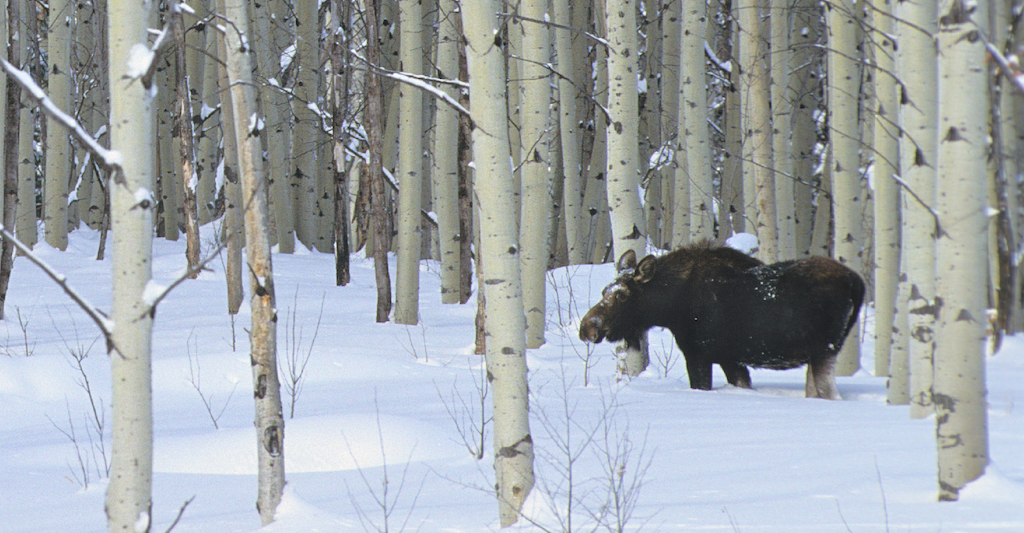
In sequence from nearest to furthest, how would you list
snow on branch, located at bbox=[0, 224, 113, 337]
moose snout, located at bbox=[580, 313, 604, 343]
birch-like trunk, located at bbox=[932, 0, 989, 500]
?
1. snow on branch, located at bbox=[0, 224, 113, 337]
2. birch-like trunk, located at bbox=[932, 0, 989, 500]
3. moose snout, located at bbox=[580, 313, 604, 343]

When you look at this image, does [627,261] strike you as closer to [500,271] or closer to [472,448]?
[472,448]

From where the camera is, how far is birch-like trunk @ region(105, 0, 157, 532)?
242cm

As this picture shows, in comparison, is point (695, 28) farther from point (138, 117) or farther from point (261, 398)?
point (138, 117)

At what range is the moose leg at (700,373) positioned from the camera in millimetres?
6148

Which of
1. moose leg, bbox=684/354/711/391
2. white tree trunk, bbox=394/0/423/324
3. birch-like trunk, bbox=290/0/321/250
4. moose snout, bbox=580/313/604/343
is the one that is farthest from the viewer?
birch-like trunk, bbox=290/0/321/250

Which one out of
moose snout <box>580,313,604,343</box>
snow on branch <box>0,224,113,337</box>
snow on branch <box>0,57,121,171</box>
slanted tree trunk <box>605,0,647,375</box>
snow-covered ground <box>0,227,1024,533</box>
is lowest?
snow-covered ground <box>0,227,1024,533</box>

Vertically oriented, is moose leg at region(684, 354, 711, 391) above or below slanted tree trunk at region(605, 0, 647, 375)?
below

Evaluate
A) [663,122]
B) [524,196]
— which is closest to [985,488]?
[524,196]

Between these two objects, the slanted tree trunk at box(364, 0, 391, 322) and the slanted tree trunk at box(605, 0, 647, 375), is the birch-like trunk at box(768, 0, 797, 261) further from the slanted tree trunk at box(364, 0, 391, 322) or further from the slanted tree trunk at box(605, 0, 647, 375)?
the slanted tree trunk at box(364, 0, 391, 322)

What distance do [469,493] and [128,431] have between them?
1.89 metres

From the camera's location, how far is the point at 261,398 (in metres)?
3.69

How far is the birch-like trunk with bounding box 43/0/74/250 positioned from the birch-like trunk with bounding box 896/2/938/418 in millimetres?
10487

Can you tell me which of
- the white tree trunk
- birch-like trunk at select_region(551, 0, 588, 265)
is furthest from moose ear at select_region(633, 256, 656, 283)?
birch-like trunk at select_region(551, 0, 588, 265)

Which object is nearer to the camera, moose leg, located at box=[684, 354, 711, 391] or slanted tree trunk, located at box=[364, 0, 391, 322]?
moose leg, located at box=[684, 354, 711, 391]
